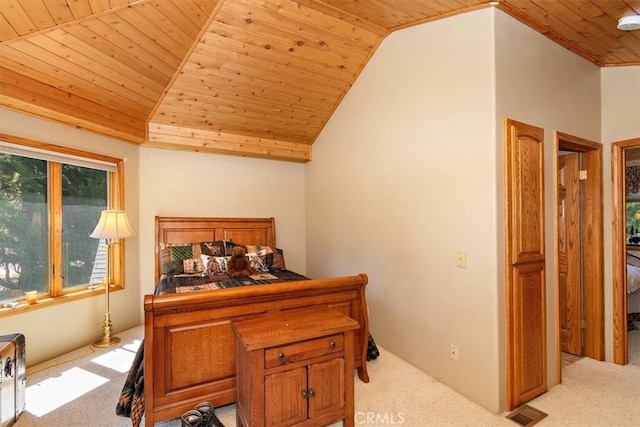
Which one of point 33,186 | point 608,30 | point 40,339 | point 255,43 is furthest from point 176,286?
point 608,30

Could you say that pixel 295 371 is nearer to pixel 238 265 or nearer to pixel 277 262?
pixel 238 265

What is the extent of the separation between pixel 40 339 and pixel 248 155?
2957mm

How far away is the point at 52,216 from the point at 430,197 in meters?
3.52

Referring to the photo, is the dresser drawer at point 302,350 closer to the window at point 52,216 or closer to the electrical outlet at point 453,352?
the electrical outlet at point 453,352

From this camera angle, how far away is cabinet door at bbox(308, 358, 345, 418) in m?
1.80

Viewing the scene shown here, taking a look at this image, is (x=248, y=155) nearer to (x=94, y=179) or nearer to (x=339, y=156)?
(x=339, y=156)

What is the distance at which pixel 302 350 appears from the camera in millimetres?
1768

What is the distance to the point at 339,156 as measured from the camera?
4.00 metres

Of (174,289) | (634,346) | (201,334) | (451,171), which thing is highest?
(451,171)

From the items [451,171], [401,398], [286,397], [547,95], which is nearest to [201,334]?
[286,397]

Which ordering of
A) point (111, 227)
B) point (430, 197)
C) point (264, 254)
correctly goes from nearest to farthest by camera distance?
point (430, 197), point (111, 227), point (264, 254)

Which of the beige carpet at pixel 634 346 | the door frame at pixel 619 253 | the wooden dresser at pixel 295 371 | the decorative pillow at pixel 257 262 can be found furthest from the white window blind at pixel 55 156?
the beige carpet at pixel 634 346

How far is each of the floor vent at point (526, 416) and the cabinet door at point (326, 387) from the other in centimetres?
118

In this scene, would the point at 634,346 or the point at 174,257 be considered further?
the point at 174,257
